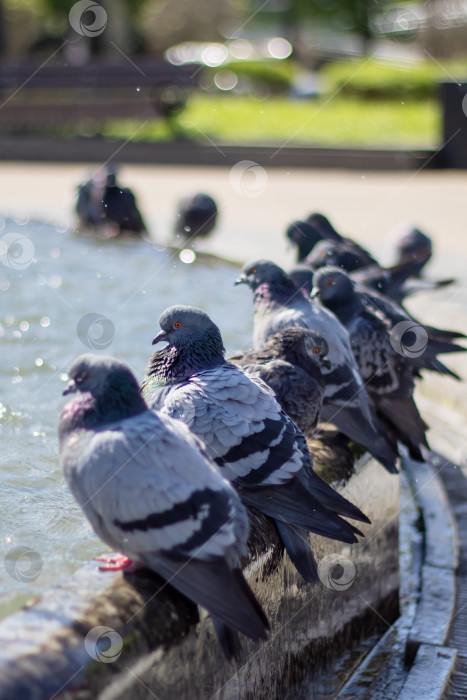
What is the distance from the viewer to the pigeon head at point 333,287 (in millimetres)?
4281

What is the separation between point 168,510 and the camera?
2.19m

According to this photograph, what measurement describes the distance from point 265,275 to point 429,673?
1862mm

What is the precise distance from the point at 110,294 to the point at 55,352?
1.31 meters

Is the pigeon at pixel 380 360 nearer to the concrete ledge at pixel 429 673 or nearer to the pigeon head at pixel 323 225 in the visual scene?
the concrete ledge at pixel 429 673

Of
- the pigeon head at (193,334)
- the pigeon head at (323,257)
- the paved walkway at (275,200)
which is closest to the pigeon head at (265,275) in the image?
the pigeon head at (323,257)

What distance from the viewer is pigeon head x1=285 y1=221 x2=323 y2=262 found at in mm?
5930

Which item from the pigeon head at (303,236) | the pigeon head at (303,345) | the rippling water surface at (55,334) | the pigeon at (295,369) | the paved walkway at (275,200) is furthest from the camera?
the paved walkway at (275,200)

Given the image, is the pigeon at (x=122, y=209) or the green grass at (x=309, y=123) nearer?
the pigeon at (x=122, y=209)

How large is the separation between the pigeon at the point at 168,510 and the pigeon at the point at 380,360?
1.92 metres

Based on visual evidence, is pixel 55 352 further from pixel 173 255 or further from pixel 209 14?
pixel 209 14

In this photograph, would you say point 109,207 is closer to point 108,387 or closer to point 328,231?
point 328,231

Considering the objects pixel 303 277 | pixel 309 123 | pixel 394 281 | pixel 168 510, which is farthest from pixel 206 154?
pixel 168 510

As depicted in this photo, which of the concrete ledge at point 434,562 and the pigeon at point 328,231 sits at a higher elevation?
the pigeon at point 328,231

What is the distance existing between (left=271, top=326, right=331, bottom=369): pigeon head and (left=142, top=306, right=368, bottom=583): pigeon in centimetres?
53
